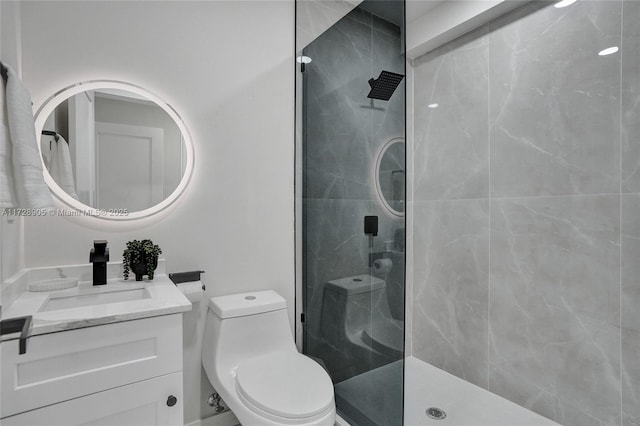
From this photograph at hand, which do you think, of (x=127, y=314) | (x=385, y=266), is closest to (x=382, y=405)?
(x=385, y=266)

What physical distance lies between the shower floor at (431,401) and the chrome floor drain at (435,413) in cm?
2

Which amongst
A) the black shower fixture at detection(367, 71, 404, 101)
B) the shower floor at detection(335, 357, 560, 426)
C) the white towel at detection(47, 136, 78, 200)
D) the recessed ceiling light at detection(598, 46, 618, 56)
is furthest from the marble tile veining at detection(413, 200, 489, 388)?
the white towel at detection(47, 136, 78, 200)

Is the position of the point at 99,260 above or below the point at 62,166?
below

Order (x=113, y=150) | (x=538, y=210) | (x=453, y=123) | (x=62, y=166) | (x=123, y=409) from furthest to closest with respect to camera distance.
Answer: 1. (x=453, y=123)
2. (x=538, y=210)
3. (x=113, y=150)
4. (x=62, y=166)
5. (x=123, y=409)

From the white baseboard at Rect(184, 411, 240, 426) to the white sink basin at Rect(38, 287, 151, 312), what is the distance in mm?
821

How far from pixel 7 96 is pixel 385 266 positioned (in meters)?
1.34

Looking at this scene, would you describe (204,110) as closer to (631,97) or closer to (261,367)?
(261,367)

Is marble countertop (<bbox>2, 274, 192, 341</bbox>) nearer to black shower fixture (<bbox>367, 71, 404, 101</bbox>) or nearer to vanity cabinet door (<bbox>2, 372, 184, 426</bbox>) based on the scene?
vanity cabinet door (<bbox>2, 372, 184, 426</bbox>)

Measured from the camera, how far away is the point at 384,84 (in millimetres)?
1344

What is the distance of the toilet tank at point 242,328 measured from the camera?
1.59m

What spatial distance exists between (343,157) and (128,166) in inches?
39.9

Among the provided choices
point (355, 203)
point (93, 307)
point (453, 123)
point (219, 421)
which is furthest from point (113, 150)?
point (453, 123)

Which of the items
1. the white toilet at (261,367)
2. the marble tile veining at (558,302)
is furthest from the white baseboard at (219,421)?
the marble tile veining at (558,302)

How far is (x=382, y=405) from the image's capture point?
1465mm
